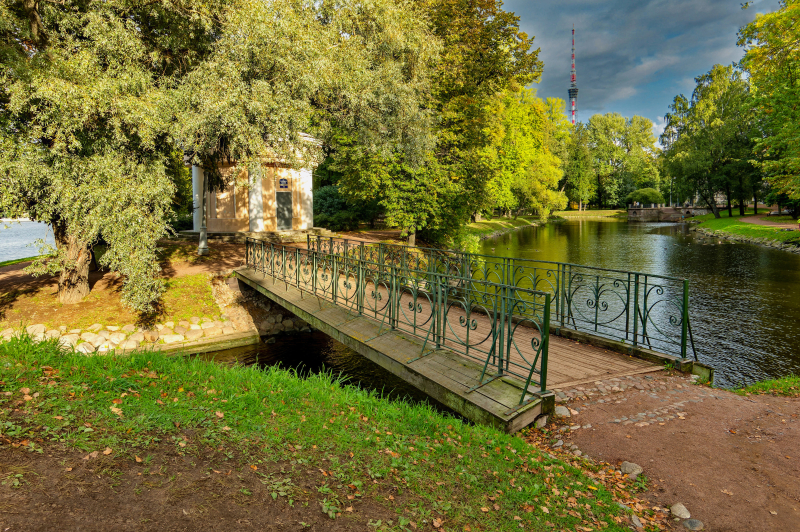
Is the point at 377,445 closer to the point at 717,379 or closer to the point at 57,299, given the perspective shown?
the point at 717,379

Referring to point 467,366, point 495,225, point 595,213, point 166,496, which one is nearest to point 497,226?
point 495,225

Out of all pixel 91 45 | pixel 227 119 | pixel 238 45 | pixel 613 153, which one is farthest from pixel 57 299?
pixel 613 153

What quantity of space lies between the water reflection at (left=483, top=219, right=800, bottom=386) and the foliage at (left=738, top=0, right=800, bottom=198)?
186 inches

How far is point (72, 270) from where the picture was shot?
36.2 feet

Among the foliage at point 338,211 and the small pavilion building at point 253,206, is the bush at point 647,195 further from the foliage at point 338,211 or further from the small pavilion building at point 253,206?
the small pavilion building at point 253,206

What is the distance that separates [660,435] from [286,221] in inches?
785

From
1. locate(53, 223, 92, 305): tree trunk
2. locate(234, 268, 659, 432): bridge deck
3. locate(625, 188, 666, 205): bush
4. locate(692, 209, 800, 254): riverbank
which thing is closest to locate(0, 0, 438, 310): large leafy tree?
locate(53, 223, 92, 305): tree trunk

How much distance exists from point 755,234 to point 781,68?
1774cm

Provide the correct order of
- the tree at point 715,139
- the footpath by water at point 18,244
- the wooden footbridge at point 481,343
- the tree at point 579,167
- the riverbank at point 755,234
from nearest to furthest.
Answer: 1. the wooden footbridge at point 481,343
2. the footpath by water at point 18,244
3. the riverbank at point 755,234
4. the tree at point 715,139
5. the tree at point 579,167

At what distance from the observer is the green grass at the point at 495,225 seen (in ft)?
124

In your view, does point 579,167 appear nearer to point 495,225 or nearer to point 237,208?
point 495,225

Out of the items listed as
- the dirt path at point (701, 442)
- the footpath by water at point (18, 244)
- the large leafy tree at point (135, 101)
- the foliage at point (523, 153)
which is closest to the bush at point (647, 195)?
the foliage at point (523, 153)

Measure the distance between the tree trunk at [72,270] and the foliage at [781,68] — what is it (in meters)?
25.5

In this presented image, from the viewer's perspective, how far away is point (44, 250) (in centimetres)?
939
